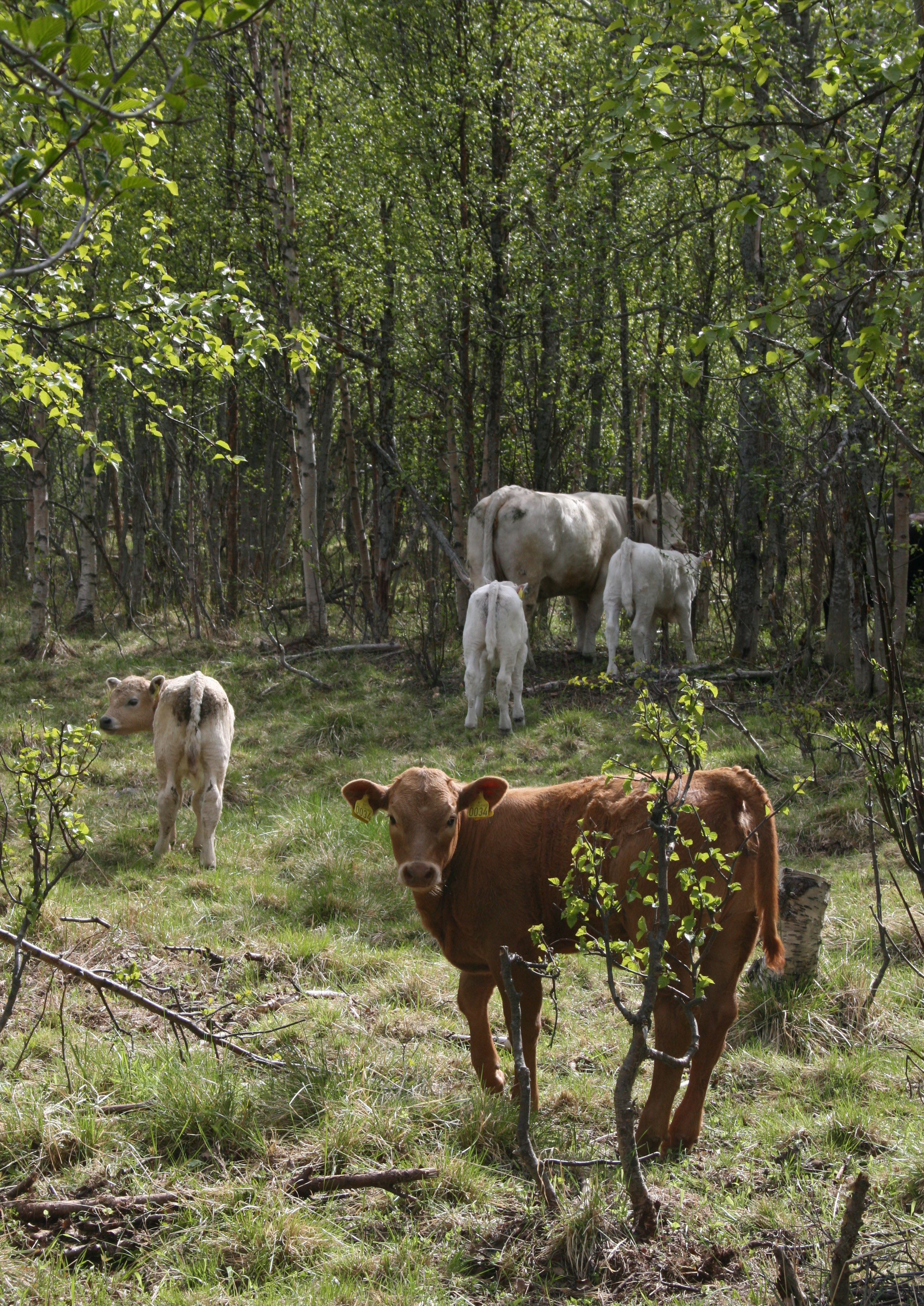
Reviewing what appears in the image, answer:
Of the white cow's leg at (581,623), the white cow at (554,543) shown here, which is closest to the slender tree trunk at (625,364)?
the white cow at (554,543)

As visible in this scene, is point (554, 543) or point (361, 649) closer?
point (554, 543)

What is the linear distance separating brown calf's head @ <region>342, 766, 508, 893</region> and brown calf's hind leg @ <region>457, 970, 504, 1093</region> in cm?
46

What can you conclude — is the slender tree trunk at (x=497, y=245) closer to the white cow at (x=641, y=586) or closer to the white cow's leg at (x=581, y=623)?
the white cow's leg at (x=581, y=623)

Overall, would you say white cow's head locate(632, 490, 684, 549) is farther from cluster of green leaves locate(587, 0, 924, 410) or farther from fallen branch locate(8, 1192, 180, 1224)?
fallen branch locate(8, 1192, 180, 1224)

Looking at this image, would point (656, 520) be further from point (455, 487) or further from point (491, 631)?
point (491, 631)

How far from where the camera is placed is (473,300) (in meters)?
14.2

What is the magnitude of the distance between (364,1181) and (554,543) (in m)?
9.85

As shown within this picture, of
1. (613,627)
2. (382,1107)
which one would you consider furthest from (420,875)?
(613,627)

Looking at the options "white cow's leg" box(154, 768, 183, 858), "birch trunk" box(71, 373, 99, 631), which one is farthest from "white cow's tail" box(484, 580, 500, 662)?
"birch trunk" box(71, 373, 99, 631)

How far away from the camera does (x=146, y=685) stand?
8781 mm

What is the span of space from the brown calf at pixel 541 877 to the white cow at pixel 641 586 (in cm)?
730

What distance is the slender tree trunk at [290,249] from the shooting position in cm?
1334

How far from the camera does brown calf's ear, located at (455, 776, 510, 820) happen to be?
4277 millimetres

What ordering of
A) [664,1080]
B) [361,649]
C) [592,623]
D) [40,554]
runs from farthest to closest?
[40,554]
[361,649]
[592,623]
[664,1080]
